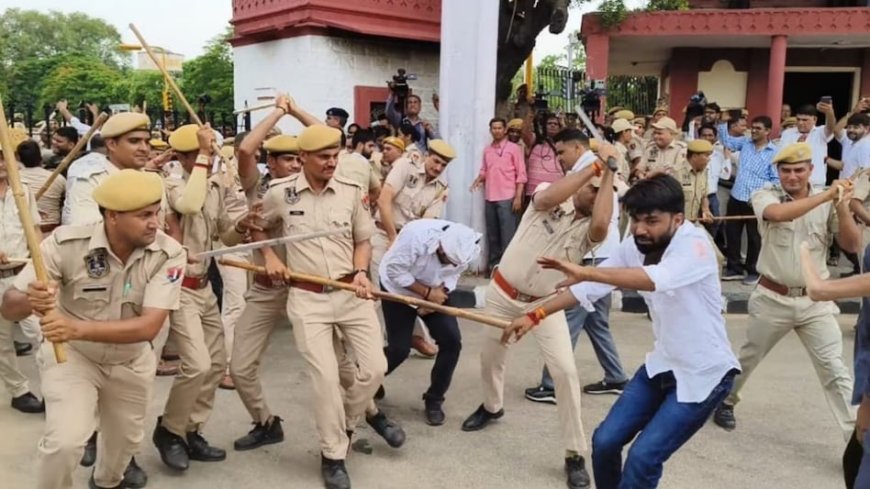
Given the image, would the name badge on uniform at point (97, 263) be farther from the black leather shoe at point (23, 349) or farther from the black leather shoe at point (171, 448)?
the black leather shoe at point (23, 349)

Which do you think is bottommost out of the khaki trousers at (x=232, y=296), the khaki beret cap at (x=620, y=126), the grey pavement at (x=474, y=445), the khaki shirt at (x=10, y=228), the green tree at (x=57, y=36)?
the grey pavement at (x=474, y=445)

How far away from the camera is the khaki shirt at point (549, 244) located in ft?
14.9

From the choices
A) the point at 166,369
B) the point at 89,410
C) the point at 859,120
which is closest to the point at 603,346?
the point at 166,369

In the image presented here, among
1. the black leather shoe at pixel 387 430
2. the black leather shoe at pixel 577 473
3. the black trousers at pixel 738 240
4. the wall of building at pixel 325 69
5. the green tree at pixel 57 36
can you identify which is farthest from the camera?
the green tree at pixel 57 36

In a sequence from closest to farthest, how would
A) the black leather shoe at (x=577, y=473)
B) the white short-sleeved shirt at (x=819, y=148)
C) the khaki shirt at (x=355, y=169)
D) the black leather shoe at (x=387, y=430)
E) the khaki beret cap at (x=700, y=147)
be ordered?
the black leather shoe at (x=577, y=473), the black leather shoe at (x=387, y=430), the khaki shirt at (x=355, y=169), the khaki beret cap at (x=700, y=147), the white short-sleeved shirt at (x=819, y=148)

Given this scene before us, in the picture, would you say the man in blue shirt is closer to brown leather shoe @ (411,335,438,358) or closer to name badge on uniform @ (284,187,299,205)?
brown leather shoe @ (411,335,438,358)

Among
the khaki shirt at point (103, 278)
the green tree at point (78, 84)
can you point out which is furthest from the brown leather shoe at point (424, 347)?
the green tree at point (78, 84)

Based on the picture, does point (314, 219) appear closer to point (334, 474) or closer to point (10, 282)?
point (334, 474)

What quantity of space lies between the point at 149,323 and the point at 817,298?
261 centimetres

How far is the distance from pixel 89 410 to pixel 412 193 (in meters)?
3.60

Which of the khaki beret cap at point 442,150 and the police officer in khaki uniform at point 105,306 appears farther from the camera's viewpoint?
the khaki beret cap at point 442,150

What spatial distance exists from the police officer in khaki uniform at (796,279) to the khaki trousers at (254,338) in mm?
2889

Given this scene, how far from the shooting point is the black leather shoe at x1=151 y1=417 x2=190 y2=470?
4301 millimetres

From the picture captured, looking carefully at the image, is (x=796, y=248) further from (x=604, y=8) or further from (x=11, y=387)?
(x=604, y=8)
